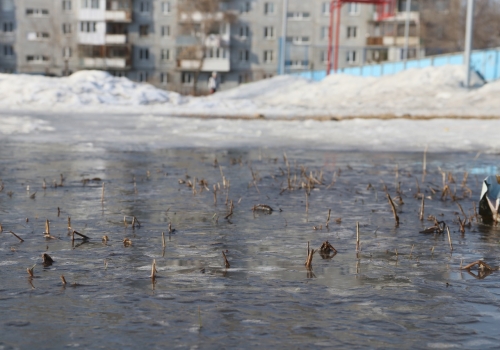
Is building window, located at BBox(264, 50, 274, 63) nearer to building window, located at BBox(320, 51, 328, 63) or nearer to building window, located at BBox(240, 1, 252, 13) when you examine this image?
building window, located at BBox(240, 1, 252, 13)

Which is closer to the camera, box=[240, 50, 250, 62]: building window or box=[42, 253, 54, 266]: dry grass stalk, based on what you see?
box=[42, 253, 54, 266]: dry grass stalk

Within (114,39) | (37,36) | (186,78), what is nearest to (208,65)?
(186,78)

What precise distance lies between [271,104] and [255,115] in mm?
7691

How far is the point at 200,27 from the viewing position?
238ft

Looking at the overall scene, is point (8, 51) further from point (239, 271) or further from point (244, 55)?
point (239, 271)

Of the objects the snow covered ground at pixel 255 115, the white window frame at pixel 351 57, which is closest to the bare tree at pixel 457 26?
the white window frame at pixel 351 57

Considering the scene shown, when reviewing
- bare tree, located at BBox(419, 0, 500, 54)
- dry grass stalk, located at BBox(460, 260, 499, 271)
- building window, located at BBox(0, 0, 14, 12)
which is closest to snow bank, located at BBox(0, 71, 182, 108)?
dry grass stalk, located at BBox(460, 260, 499, 271)

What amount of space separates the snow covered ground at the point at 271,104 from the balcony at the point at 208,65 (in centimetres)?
4065

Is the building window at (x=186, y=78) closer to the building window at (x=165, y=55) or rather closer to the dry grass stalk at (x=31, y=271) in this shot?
the building window at (x=165, y=55)

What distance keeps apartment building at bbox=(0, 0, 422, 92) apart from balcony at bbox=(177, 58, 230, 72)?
0.30ft

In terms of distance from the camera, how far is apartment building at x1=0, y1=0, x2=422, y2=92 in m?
73.6

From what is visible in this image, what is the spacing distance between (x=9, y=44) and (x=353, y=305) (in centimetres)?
7601

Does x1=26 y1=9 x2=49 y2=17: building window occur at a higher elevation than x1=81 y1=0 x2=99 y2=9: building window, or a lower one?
lower

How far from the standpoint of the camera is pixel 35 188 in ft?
24.6
